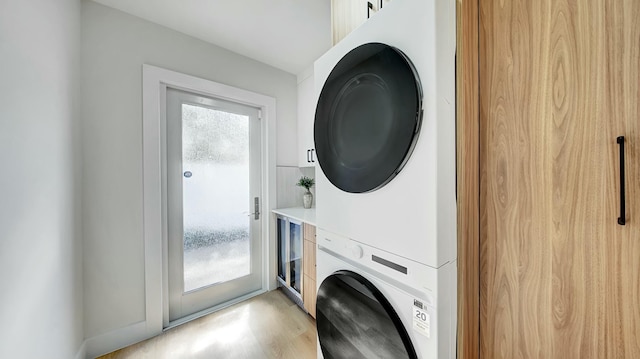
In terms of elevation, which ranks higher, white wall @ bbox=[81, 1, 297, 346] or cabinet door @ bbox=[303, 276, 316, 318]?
white wall @ bbox=[81, 1, 297, 346]

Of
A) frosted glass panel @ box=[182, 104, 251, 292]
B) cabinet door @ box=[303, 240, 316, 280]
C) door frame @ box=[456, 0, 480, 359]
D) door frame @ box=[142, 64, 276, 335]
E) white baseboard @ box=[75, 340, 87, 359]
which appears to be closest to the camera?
door frame @ box=[456, 0, 480, 359]

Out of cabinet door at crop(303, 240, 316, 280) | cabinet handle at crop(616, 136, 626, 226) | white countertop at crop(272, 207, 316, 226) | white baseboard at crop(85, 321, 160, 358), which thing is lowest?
white baseboard at crop(85, 321, 160, 358)

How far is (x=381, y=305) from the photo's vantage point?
2.48 feet

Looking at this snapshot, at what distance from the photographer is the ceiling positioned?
1.53m

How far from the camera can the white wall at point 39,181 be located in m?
0.82

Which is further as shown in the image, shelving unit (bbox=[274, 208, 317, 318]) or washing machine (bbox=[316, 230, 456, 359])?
shelving unit (bbox=[274, 208, 317, 318])

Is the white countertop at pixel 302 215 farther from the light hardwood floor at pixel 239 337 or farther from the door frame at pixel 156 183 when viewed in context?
the door frame at pixel 156 183

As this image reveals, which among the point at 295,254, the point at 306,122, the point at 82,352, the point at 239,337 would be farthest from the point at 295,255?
the point at 82,352

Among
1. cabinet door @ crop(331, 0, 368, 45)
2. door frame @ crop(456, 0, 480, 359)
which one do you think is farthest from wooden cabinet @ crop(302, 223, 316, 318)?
cabinet door @ crop(331, 0, 368, 45)

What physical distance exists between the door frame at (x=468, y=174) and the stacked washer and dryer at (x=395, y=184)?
0.06 metres

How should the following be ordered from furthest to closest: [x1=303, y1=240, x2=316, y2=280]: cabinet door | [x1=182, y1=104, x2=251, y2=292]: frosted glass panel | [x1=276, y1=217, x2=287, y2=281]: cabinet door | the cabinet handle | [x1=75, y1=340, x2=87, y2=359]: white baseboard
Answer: [x1=276, y1=217, x2=287, y2=281]: cabinet door → [x1=182, y1=104, x2=251, y2=292]: frosted glass panel → [x1=303, y1=240, x2=316, y2=280]: cabinet door → [x1=75, y1=340, x2=87, y2=359]: white baseboard → the cabinet handle

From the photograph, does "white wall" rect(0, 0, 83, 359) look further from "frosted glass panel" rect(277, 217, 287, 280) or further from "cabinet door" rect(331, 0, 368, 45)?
"frosted glass panel" rect(277, 217, 287, 280)

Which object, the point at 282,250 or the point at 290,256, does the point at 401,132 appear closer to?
the point at 290,256

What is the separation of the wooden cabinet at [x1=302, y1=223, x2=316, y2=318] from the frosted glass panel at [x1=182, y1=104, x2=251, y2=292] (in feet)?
2.44
